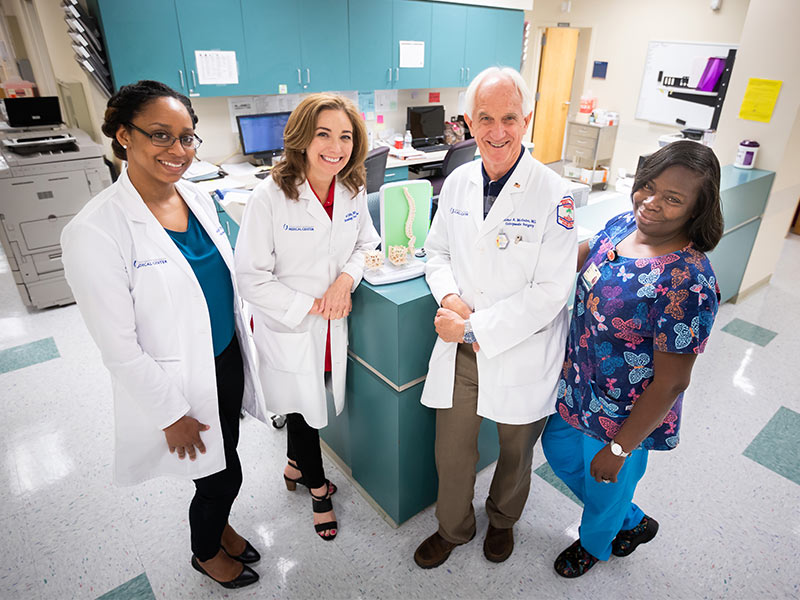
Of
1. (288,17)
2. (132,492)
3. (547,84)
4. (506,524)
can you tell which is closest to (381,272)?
(506,524)

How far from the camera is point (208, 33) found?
3.45 metres

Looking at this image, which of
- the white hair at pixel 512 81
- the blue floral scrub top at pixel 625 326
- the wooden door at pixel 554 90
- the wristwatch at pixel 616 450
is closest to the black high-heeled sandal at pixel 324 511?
the blue floral scrub top at pixel 625 326

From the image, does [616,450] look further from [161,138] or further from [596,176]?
[596,176]

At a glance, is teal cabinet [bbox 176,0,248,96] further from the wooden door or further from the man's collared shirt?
the wooden door

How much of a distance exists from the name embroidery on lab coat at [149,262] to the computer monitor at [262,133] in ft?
10.1

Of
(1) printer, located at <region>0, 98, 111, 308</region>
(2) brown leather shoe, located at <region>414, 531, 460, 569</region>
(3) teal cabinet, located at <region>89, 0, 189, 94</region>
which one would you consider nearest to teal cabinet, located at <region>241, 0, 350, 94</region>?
(3) teal cabinet, located at <region>89, 0, 189, 94</region>

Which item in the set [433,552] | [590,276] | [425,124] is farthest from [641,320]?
[425,124]

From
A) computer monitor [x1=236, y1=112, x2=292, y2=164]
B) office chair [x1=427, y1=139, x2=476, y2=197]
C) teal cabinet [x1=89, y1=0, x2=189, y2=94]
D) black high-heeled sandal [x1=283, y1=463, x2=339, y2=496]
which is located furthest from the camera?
computer monitor [x1=236, y1=112, x2=292, y2=164]

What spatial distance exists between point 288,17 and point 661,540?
3.96m

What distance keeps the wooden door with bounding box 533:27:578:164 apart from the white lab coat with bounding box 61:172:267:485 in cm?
581

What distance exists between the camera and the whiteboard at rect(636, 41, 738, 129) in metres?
5.43

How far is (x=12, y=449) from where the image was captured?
7.63 ft

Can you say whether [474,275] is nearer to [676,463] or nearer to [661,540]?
[661,540]

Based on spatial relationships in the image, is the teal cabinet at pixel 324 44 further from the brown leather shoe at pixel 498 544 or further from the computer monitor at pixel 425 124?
the brown leather shoe at pixel 498 544
